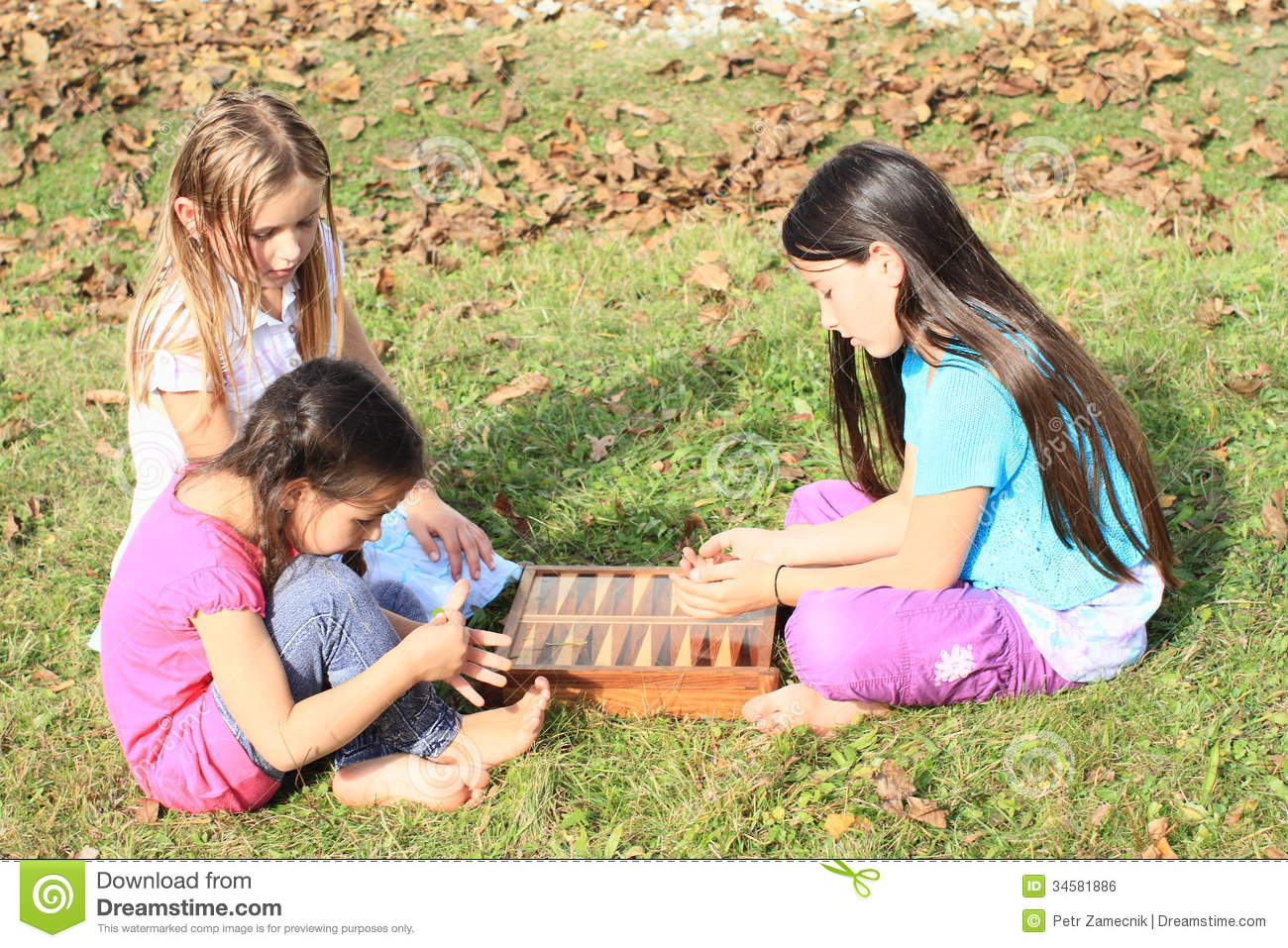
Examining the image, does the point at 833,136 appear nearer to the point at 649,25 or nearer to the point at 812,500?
the point at 649,25

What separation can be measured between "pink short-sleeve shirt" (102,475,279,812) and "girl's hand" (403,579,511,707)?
33cm

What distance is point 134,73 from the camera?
21.0ft

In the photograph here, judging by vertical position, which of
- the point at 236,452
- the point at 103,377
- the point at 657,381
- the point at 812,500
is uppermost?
the point at 236,452

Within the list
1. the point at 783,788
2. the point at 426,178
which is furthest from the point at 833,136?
the point at 783,788

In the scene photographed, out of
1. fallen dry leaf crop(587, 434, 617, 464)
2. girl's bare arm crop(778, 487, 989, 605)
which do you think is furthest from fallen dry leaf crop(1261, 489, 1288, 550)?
fallen dry leaf crop(587, 434, 617, 464)

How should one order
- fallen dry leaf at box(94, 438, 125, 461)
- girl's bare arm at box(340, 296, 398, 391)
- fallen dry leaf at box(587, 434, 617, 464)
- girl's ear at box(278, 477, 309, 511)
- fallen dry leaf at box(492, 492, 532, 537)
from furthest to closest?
1. fallen dry leaf at box(94, 438, 125, 461)
2. fallen dry leaf at box(587, 434, 617, 464)
3. fallen dry leaf at box(492, 492, 532, 537)
4. girl's bare arm at box(340, 296, 398, 391)
5. girl's ear at box(278, 477, 309, 511)

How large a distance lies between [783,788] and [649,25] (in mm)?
4990

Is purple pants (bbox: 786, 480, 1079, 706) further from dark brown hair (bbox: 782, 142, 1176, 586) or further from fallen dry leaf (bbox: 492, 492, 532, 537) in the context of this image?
fallen dry leaf (bbox: 492, 492, 532, 537)

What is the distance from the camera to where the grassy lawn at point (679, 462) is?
2531 mm

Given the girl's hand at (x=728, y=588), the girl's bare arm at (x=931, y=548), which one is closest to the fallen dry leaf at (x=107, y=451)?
the girl's hand at (x=728, y=588)

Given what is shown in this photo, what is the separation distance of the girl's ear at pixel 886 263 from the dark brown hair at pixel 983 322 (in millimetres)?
12

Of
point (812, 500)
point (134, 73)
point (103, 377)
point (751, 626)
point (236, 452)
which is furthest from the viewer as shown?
point (134, 73)

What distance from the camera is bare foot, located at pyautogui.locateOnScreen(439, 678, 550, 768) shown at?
2646mm

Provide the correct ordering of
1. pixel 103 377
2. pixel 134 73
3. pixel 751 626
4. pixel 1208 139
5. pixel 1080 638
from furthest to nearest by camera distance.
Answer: pixel 134 73 → pixel 1208 139 → pixel 103 377 → pixel 751 626 → pixel 1080 638
